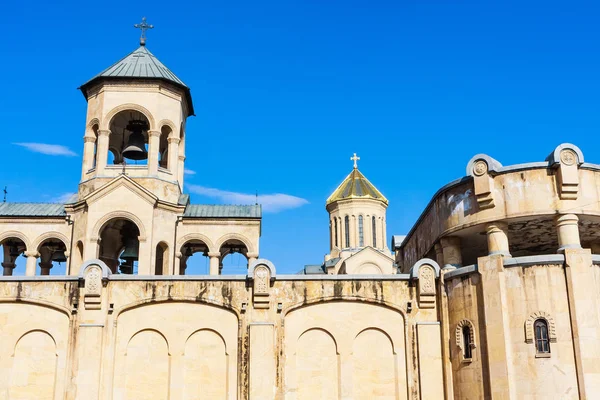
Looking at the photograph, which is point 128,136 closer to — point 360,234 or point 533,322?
point 533,322

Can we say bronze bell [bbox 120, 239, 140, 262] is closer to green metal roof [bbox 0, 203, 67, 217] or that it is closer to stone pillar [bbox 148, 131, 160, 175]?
green metal roof [bbox 0, 203, 67, 217]

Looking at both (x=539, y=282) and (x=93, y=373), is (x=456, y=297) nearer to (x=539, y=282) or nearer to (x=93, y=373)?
(x=539, y=282)

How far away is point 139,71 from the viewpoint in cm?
3531

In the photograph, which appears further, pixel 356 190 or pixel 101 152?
pixel 356 190

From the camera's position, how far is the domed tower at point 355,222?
208 ft

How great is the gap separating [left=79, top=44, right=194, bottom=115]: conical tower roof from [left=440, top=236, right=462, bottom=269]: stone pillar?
1686cm

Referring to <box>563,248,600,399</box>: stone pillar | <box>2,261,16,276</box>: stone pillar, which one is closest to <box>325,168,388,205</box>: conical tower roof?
<box>2,261,16,276</box>: stone pillar

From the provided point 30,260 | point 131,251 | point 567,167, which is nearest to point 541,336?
point 567,167

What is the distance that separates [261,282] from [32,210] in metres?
15.2

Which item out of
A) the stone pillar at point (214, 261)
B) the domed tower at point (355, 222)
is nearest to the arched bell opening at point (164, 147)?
the stone pillar at point (214, 261)

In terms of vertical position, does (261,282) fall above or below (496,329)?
above

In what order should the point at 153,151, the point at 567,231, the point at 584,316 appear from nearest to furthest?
the point at 584,316, the point at 567,231, the point at 153,151

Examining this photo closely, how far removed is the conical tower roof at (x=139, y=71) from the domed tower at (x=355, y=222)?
2905 cm

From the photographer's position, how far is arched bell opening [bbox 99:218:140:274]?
34.2 metres
